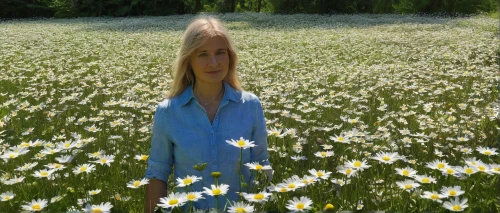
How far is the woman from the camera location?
2.29 metres

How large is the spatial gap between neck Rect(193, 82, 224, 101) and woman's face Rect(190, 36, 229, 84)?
0.05 meters

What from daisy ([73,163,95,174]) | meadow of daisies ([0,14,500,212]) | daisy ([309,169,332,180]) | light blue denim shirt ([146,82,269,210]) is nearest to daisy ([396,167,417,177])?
meadow of daisies ([0,14,500,212])

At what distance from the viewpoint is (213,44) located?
2336 millimetres

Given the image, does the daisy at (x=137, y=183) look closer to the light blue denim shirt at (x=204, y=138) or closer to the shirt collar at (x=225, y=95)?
the light blue denim shirt at (x=204, y=138)

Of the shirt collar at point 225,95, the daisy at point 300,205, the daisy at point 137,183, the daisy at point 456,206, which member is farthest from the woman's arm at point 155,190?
the daisy at point 456,206

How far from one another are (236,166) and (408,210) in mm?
824

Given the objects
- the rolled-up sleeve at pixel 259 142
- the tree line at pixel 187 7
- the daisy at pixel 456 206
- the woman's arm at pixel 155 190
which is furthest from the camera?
the tree line at pixel 187 7

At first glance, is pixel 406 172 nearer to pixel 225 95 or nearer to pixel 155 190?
pixel 225 95

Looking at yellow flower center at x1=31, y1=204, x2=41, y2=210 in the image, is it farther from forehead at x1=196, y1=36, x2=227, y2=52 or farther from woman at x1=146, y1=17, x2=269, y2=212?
forehead at x1=196, y1=36, x2=227, y2=52

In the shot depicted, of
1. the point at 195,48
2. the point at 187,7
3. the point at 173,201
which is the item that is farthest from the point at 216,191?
the point at 187,7

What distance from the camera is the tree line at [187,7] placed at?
34.1 m

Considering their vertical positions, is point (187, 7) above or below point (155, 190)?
above

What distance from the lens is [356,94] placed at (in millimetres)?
5043

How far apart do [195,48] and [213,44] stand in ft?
0.30
